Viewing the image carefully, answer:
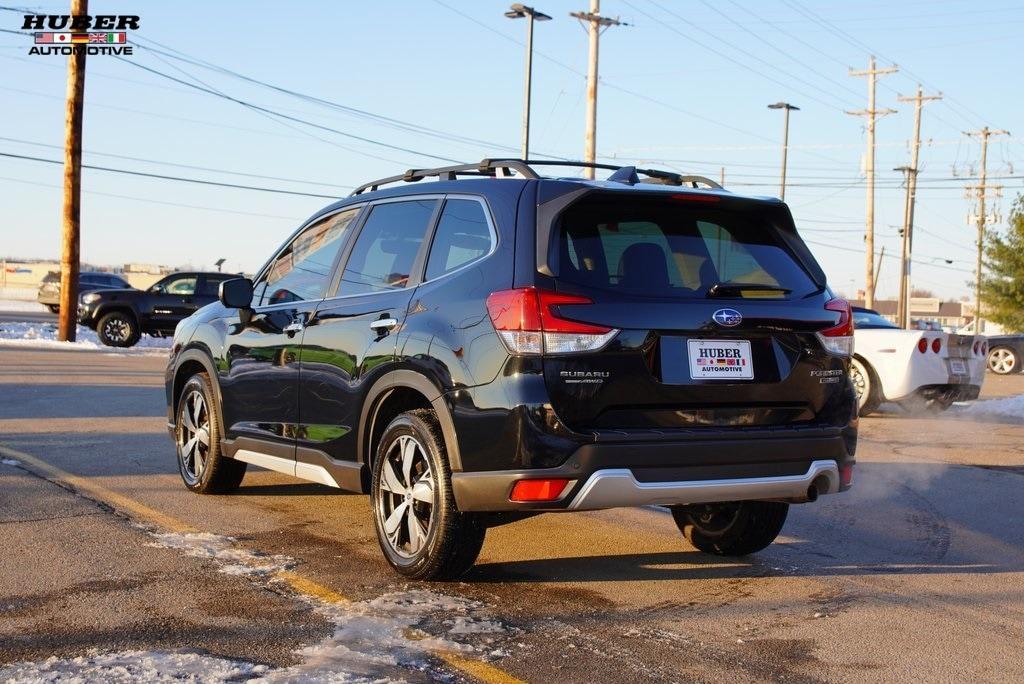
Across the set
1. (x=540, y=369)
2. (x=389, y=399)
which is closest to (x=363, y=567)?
(x=389, y=399)

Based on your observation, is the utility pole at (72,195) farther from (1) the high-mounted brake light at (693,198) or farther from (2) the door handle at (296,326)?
(1) the high-mounted brake light at (693,198)

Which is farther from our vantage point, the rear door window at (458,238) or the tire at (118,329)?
the tire at (118,329)

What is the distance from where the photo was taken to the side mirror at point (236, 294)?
23.8 feet

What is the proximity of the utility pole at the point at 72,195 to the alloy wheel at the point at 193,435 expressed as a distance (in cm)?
2009

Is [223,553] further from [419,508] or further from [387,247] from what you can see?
[387,247]

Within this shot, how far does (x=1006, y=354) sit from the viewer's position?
1176 inches

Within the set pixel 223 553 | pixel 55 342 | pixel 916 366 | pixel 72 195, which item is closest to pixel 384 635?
pixel 223 553

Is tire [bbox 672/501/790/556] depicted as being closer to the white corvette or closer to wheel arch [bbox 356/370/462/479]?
wheel arch [bbox 356/370/462/479]

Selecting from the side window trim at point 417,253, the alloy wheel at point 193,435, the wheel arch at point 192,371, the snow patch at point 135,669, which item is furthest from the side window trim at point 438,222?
the alloy wheel at point 193,435

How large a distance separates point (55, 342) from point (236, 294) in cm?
2025

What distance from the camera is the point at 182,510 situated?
7.24m

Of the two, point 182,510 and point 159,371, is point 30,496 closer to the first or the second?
point 182,510

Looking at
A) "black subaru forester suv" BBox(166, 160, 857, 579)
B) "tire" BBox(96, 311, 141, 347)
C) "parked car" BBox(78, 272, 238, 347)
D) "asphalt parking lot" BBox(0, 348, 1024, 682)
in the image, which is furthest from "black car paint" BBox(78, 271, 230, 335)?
"black subaru forester suv" BBox(166, 160, 857, 579)

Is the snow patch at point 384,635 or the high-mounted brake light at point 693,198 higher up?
the high-mounted brake light at point 693,198
